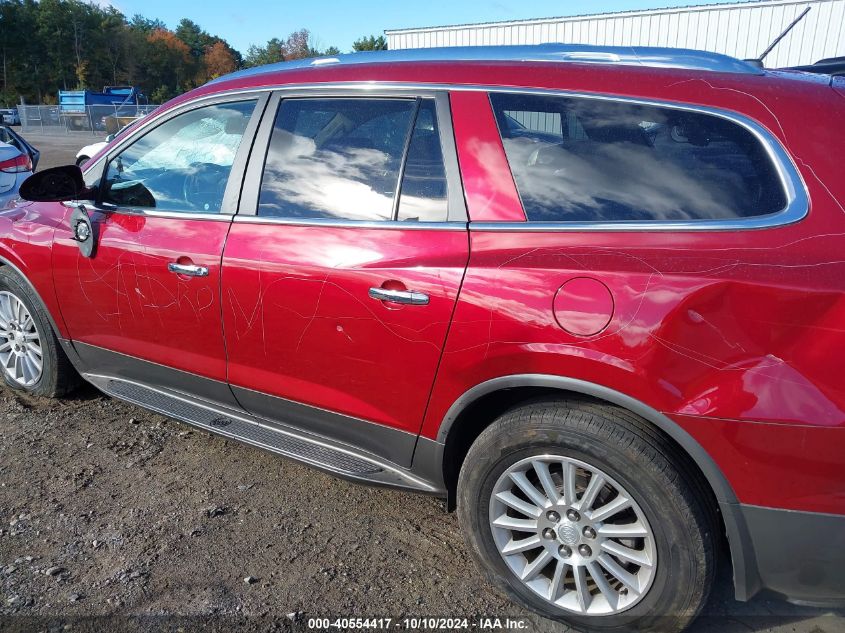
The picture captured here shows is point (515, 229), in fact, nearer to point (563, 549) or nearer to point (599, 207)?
point (599, 207)

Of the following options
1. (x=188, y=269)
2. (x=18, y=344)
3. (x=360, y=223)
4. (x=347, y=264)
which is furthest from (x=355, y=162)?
(x=18, y=344)

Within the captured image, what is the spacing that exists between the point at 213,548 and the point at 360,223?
1486 mm

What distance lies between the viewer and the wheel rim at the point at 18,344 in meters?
3.93

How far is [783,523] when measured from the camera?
189 cm

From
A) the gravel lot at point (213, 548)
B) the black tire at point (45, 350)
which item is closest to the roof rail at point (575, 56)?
the gravel lot at point (213, 548)

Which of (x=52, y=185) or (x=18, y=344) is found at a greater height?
(x=52, y=185)

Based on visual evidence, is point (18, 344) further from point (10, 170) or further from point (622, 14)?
point (622, 14)

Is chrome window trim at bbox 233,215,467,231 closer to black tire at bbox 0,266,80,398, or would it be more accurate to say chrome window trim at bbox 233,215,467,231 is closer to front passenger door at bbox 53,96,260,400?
front passenger door at bbox 53,96,260,400

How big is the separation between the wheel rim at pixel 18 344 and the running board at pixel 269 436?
62 cm

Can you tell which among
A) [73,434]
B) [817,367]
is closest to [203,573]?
[73,434]

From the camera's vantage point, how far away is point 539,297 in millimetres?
2098

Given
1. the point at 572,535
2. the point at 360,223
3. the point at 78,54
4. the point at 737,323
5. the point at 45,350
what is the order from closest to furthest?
the point at 737,323 → the point at 572,535 → the point at 360,223 → the point at 45,350 → the point at 78,54

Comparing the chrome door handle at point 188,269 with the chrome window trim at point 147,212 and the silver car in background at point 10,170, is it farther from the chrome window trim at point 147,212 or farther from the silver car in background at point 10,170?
the silver car in background at point 10,170

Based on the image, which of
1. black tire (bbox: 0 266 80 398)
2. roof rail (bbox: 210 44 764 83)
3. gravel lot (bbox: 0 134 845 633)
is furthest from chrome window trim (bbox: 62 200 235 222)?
gravel lot (bbox: 0 134 845 633)
